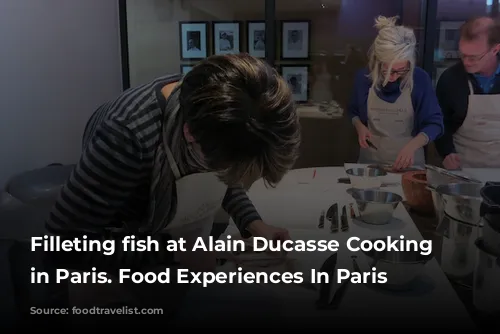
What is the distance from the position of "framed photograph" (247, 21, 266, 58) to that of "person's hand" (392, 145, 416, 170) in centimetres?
93

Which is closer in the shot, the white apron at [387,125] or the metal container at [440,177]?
the metal container at [440,177]

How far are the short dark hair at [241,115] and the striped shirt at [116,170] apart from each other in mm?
59

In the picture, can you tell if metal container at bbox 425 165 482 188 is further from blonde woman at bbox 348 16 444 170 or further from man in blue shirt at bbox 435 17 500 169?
man in blue shirt at bbox 435 17 500 169

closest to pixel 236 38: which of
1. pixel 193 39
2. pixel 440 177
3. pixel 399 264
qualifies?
pixel 193 39

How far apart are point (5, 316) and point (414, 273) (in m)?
0.32

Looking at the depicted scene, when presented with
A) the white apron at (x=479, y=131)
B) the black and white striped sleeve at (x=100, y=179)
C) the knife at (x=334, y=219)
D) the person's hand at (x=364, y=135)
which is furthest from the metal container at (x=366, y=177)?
the black and white striped sleeve at (x=100, y=179)

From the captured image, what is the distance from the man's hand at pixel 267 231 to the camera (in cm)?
49

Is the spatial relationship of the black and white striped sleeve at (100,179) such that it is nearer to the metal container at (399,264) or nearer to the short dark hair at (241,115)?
the short dark hair at (241,115)

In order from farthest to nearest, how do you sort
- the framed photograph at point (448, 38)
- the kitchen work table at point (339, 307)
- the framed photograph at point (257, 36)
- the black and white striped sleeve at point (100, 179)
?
the framed photograph at point (257, 36) → the framed photograph at point (448, 38) → the black and white striped sleeve at point (100, 179) → the kitchen work table at point (339, 307)

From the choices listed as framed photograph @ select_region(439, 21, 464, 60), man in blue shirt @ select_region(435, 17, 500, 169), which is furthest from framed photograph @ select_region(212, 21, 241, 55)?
man in blue shirt @ select_region(435, 17, 500, 169)

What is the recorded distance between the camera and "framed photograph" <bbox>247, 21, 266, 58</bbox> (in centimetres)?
184

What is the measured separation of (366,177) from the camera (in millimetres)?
903

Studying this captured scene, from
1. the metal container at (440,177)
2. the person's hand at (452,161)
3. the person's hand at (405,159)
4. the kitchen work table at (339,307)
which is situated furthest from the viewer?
the person's hand at (452,161)

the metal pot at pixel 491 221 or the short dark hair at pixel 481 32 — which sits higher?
the short dark hair at pixel 481 32
